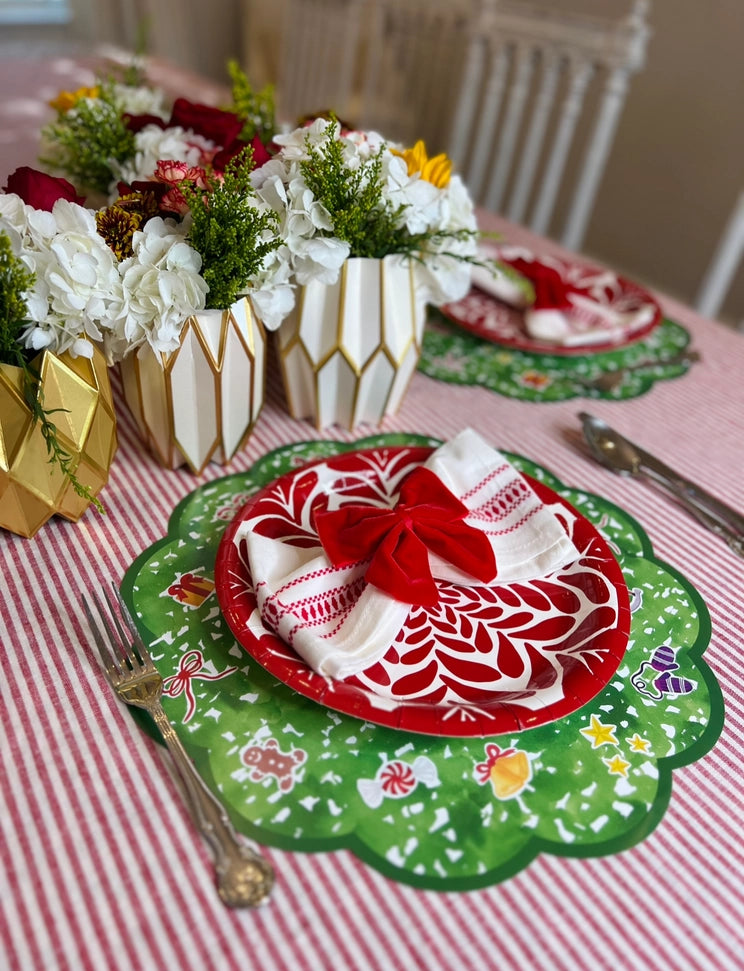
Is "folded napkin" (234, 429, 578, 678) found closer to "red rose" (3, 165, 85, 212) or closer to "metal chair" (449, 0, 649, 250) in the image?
"red rose" (3, 165, 85, 212)

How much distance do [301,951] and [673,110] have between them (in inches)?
99.4

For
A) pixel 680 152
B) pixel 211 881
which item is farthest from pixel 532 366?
pixel 680 152

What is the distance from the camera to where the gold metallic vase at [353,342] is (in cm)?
70

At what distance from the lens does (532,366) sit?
96cm

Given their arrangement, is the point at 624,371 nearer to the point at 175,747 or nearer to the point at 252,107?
the point at 252,107

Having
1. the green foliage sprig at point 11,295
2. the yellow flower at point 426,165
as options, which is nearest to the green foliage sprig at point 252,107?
the yellow flower at point 426,165

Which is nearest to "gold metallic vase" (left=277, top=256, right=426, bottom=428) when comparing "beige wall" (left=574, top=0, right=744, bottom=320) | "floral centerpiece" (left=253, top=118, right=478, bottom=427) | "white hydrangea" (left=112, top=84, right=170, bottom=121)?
"floral centerpiece" (left=253, top=118, right=478, bottom=427)

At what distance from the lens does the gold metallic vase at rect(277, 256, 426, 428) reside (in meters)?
0.70

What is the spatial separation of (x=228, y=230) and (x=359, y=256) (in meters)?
0.16

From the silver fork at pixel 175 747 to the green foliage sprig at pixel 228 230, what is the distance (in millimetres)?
264

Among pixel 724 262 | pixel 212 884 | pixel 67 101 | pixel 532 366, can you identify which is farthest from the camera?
pixel 724 262

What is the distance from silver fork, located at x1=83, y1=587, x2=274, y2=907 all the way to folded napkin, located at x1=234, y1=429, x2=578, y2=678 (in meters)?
0.09

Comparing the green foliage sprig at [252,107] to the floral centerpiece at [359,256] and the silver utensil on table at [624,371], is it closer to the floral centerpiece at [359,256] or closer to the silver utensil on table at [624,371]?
the floral centerpiece at [359,256]

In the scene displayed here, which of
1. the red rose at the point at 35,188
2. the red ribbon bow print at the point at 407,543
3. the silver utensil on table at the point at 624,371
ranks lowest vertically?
the silver utensil on table at the point at 624,371
